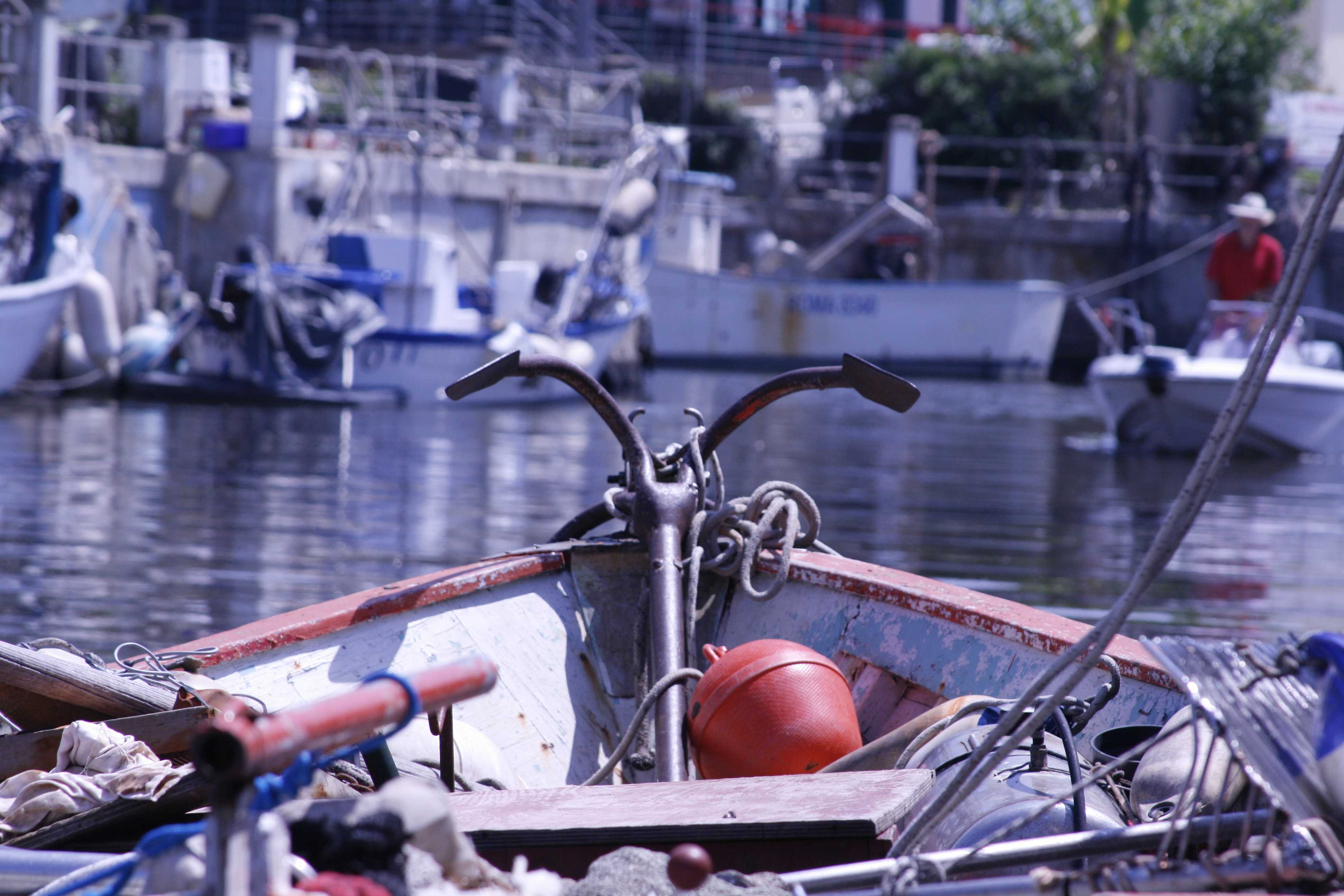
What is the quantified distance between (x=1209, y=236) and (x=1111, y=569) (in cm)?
1567

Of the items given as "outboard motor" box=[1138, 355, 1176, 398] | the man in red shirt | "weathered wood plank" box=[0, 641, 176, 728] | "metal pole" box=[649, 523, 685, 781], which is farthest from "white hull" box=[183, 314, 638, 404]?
"weathered wood plank" box=[0, 641, 176, 728]

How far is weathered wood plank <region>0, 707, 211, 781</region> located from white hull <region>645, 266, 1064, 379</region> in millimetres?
20977

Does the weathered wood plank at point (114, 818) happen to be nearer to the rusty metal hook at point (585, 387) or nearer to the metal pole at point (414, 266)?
the rusty metal hook at point (585, 387)

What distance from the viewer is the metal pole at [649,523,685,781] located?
301 centimetres

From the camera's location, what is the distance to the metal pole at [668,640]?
3006 millimetres

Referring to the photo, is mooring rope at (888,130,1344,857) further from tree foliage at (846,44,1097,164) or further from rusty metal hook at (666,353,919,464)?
tree foliage at (846,44,1097,164)

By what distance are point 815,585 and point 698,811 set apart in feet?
5.04

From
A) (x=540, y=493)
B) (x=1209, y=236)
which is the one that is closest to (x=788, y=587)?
(x=540, y=493)

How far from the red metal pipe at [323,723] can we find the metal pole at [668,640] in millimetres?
1412

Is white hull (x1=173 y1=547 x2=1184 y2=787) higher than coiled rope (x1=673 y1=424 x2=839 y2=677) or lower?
lower

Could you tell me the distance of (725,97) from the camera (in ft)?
106

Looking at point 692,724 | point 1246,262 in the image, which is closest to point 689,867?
point 692,724

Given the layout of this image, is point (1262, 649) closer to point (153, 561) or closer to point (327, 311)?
point (153, 561)

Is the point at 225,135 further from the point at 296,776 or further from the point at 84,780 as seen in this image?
the point at 296,776
